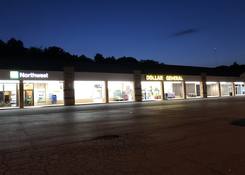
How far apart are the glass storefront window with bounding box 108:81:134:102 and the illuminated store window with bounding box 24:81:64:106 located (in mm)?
8223

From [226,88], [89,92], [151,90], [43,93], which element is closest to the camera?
[43,93]

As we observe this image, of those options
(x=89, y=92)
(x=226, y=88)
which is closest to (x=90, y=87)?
(x=89, y=92)

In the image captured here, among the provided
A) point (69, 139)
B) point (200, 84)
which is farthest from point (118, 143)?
point (200, 84)

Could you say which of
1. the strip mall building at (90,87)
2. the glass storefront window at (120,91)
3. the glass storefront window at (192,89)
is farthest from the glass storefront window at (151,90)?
the glass storefront window at (192,89)

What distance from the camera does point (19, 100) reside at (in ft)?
112

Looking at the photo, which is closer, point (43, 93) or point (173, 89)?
point (43, 93)

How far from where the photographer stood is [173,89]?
51000mm

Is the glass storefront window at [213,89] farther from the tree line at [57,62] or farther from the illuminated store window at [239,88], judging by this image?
the illuminated store window at [239,88]

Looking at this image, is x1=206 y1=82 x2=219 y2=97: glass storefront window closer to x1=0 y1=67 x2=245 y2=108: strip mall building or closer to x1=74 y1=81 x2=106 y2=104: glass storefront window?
x1=0 y1=67 x2=245 y2=108: strip mall building

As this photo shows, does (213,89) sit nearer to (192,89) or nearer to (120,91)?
(192,89)

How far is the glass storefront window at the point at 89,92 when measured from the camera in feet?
129

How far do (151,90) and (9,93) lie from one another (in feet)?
78.4

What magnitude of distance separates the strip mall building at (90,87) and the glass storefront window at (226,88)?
645cm

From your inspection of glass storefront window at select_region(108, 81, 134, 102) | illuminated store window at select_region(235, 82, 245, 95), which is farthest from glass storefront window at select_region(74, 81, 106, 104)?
illuminated store window at select_region(235, 82, 245, 95)
